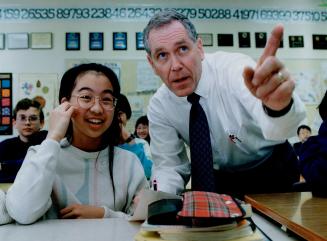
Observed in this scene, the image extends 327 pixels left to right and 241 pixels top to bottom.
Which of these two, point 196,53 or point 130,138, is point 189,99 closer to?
point 196,53

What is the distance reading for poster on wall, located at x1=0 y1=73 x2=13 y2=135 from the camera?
14.0 feet

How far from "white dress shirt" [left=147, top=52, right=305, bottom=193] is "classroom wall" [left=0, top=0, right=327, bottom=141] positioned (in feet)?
9.22

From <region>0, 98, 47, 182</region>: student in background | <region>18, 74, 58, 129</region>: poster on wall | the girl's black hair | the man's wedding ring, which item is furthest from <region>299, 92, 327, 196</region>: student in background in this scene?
<region>18, 74, 58, 129</region>: poster on wall

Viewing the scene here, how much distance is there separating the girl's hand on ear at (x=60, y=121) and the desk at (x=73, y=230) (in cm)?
29

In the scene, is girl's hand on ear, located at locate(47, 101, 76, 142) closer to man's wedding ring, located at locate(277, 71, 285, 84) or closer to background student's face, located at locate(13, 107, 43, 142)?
man's wedding ring, located at locate(277, 71, 285, 84)

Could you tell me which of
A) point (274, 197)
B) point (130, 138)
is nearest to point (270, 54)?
point (274, 197)

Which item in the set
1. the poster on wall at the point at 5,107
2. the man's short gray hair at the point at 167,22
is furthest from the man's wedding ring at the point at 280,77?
the poster on wall at the point at 5,107

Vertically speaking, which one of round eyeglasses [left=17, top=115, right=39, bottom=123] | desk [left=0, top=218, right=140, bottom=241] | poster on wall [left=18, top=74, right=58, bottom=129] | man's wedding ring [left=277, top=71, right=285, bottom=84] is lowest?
desk [left=0, top=218, right=140, bottom=241]

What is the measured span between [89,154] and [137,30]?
3.41 meters

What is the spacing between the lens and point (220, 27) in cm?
449

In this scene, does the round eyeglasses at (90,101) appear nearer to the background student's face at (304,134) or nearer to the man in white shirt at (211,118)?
the man in white shirt at (211,118)

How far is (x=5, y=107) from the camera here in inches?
169

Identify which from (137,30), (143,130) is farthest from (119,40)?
(143,130)

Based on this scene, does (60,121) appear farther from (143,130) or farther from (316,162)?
(143,130)
